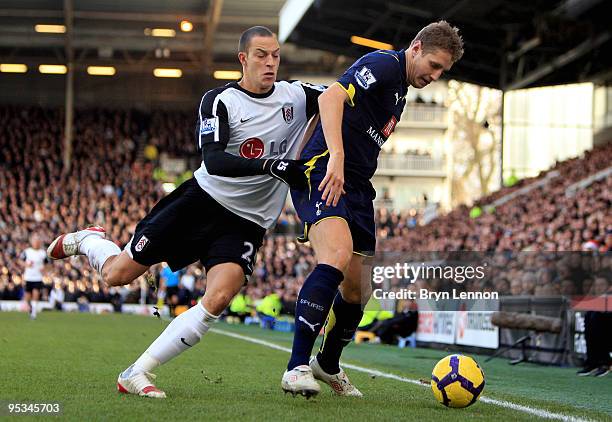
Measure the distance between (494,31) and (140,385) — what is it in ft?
92.1

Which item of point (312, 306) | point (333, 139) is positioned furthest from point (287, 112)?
point (312, 306)

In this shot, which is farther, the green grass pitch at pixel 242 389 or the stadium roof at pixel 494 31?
the stadium roof at pixel 494 31

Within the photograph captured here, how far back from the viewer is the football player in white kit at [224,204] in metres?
6.10

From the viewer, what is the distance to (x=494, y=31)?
1278 inches

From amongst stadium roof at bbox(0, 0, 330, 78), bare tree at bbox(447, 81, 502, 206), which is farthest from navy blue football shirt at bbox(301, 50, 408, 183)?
bare tree at bbox(447, 81, 502, 206)

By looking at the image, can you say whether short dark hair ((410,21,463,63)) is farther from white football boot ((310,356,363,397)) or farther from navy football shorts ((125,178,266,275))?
white football boot ((310,356,363,397))

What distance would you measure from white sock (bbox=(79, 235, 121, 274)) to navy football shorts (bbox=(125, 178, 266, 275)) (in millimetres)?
529

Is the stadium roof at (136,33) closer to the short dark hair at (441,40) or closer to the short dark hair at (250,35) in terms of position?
the short dark hair at (250,35)

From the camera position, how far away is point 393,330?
17234 mm

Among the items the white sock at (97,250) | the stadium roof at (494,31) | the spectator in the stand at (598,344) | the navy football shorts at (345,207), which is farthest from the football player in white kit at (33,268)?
the navy football shorts at (345,207)

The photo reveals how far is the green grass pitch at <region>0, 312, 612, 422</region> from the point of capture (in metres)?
5.42

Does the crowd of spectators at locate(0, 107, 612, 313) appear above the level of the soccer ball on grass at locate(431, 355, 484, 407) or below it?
above

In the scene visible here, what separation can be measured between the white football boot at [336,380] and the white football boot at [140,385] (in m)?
1.03

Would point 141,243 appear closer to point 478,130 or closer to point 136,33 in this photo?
point 136,33
